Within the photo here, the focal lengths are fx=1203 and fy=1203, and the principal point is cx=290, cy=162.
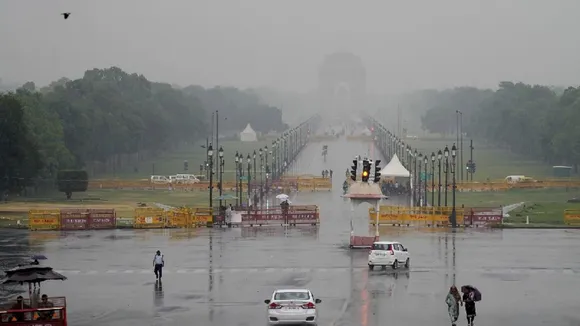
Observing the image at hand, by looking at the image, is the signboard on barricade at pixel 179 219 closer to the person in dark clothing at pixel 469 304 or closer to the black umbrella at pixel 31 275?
the black umbrella at pixel 31 275

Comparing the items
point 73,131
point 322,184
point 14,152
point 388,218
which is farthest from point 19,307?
point 73,131

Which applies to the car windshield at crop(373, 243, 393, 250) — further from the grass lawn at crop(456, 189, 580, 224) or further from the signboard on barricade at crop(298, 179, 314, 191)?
the signboard on barricade at crop(298, 179, 314, 191)

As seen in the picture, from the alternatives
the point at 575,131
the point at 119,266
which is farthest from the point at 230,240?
the point at 575,131

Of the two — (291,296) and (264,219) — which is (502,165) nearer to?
(264,219)

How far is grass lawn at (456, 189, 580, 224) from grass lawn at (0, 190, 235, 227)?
22.4 meters

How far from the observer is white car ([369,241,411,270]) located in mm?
47688

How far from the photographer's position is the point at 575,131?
455ft

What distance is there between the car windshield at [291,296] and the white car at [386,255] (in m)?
14.1

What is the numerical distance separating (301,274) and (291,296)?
12.4 meters

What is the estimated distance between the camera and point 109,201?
320 ft

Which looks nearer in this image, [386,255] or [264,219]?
[386,255]

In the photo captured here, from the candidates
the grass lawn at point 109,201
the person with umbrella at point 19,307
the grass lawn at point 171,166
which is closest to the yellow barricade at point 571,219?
the grass lawn at point 109,201

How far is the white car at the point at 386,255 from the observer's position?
47.7 metres

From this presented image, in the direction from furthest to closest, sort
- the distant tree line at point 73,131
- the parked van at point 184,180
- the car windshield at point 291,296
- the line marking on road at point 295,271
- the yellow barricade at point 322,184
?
the parked van at point 184,180, the yellow barricade at point 322,184, the distant tree line at point 73,131, the line marking on road at point 295,271, the car windshield at point 291,296
